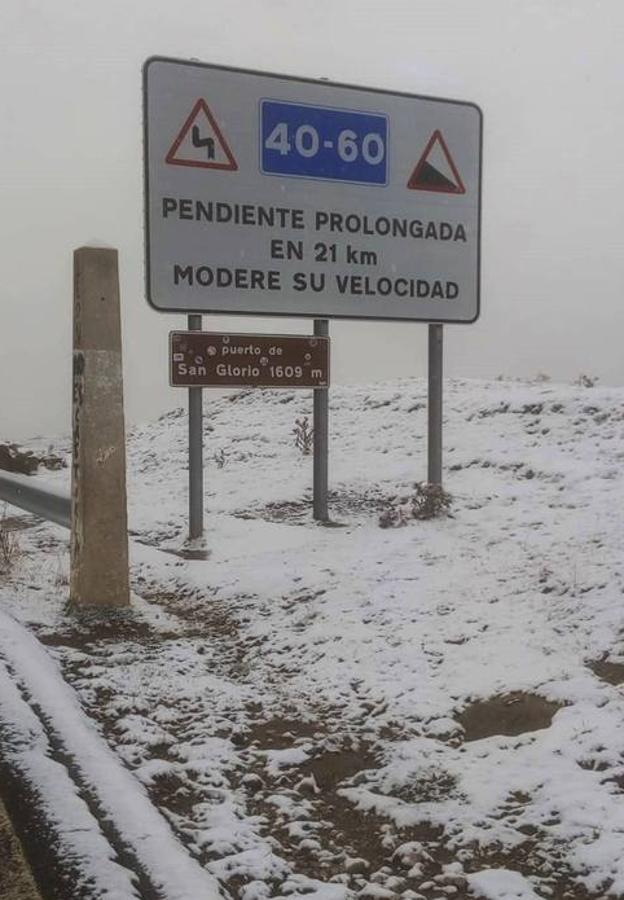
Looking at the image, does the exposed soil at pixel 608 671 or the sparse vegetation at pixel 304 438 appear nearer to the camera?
the exposed soil at pixel 608 671

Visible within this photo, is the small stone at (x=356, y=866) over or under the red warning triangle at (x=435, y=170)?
under

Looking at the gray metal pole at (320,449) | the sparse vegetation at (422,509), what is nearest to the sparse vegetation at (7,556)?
the gray metal pole at (320,449)

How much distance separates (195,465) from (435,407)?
287 cm

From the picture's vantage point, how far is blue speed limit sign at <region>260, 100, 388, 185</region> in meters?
8.44

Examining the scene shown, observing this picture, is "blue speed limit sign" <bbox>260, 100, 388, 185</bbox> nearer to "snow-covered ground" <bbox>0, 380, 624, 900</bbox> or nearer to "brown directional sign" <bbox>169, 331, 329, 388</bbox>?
"brown directional sign" <bbox>169, 331, 329, 388</bbox>

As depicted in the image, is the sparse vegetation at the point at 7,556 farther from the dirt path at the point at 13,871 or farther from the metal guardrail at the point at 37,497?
the dirt path at the point at 13,871

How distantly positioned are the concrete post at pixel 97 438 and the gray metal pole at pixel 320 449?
11.1 ft

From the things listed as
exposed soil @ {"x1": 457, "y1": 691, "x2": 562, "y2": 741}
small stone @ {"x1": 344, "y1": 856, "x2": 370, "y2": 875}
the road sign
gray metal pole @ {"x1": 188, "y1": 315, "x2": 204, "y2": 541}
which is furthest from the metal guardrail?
small stone @ {"x1": 344, "y1": 856, "x2": 370, "y2": 875}

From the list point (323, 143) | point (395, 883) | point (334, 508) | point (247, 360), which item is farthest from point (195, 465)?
point (395, 883)

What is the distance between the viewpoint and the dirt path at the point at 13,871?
244 centimetres

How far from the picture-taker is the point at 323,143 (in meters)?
8.64

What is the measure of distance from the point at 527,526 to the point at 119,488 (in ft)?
12.6

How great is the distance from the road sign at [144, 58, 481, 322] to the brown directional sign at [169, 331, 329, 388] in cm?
35

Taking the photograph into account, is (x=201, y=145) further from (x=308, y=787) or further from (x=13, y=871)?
(x=13, y=871)
